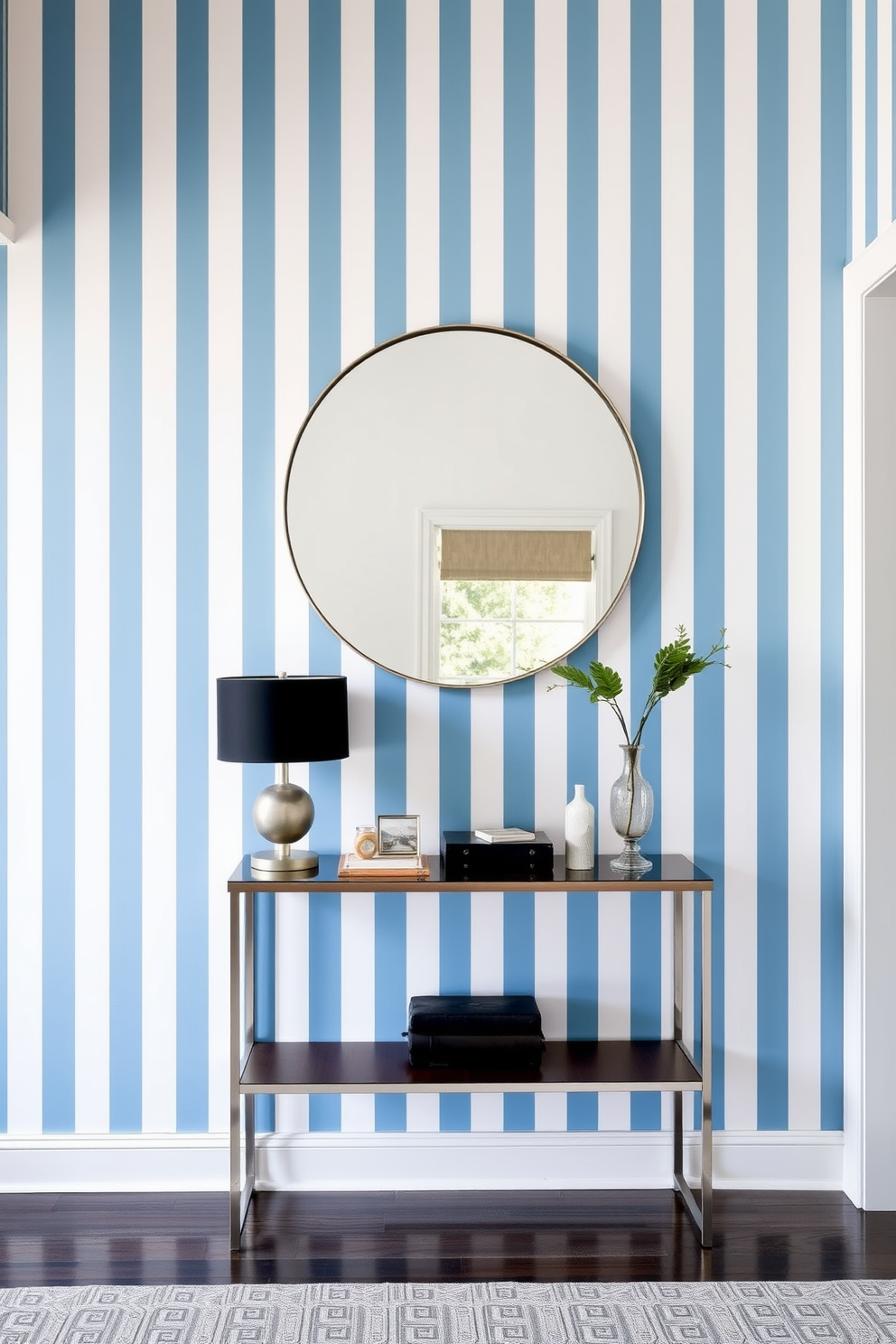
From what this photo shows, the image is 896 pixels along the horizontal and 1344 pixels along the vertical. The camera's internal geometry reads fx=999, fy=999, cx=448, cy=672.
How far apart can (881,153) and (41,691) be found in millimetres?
2369

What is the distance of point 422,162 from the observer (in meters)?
2.47

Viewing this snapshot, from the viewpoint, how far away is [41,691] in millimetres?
2496

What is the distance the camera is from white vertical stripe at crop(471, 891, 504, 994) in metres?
2.51

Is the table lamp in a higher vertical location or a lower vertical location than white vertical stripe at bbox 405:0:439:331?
lower

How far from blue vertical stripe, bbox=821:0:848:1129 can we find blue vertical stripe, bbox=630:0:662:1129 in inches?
16.3

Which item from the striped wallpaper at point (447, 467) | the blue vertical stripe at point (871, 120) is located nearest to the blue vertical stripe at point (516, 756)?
the striped wallpaper at point (447, 467)

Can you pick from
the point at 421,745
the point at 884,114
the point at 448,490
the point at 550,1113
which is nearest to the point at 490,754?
the point at 421,745

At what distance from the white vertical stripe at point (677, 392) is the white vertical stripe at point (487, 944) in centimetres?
45

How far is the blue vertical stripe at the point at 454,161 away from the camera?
2471mm

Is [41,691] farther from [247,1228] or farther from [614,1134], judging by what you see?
[614,1134]

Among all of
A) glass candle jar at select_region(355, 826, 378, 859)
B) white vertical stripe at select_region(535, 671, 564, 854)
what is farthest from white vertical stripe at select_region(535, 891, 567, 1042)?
glass candle jar at select_region(355, 826, 378, 859)

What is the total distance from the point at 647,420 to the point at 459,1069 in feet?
5.32

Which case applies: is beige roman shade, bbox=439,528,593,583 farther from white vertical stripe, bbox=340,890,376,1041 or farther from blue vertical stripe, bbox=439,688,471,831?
white vertical stripe, bbox=340,890,376,1041

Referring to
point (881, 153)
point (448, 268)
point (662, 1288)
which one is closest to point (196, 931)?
point (662, 1288)
